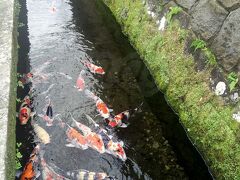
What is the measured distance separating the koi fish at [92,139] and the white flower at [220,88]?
8.69 feet

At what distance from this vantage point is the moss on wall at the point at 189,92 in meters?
6.31

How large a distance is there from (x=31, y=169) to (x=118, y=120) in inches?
88.4

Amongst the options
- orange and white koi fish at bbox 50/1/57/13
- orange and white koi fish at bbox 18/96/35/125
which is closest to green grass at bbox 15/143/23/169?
orange and white koi fish at bbox 18/96/35/125

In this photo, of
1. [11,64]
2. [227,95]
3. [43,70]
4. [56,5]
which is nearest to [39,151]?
[11,64]

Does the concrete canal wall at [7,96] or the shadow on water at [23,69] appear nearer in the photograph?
the concrete canal wall at [7,96]

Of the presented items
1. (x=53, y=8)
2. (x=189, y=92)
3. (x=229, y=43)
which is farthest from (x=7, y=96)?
(x=53, y=8)

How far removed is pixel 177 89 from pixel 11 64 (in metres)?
3.88

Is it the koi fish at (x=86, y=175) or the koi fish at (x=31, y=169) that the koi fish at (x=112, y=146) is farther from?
the koi fish at (x=31, y=169)

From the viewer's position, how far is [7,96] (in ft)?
21.1

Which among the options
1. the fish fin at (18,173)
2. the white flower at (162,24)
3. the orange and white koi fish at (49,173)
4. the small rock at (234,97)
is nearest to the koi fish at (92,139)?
the orange and white koi fish at (49,173)

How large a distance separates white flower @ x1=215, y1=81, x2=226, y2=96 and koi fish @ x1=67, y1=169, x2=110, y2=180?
9.41 feet

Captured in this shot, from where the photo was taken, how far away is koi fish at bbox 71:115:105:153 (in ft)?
22.0

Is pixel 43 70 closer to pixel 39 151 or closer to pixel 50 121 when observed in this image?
pixel 50 121

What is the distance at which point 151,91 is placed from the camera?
8.53m
